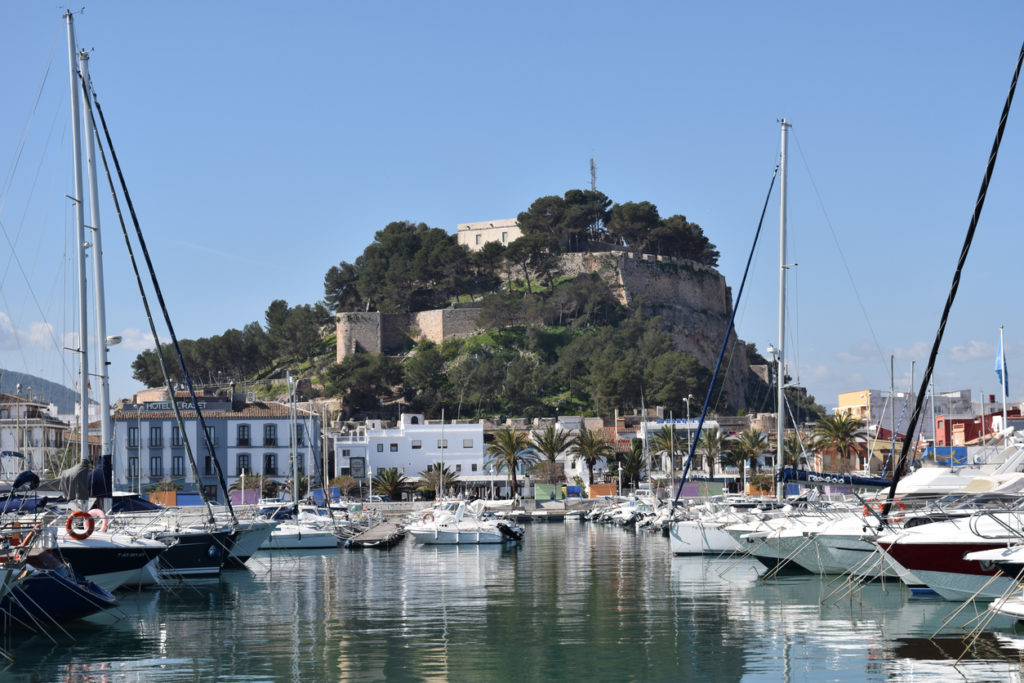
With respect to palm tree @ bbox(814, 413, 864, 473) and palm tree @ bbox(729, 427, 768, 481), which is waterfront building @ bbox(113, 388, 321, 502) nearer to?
palm tree @ bbox(729, 427, 768, 481)

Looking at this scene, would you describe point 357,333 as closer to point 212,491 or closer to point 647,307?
point 647,307

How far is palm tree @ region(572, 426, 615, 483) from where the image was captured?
63.7 m

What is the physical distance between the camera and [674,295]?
10475cm

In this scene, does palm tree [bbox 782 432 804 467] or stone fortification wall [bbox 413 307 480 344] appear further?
stone fortification wall [bbox 413 307 480 344]

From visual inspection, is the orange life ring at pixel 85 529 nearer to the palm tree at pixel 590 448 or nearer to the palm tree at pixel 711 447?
the palm tree at pixel 711 447

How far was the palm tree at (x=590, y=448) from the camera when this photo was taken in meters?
63.7

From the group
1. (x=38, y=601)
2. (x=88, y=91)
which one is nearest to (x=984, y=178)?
(x=38, y=601)

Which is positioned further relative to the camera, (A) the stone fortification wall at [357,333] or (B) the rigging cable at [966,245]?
(A) the stone fortification wall at [357,333]

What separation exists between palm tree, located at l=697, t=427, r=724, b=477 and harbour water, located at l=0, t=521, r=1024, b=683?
109 ft

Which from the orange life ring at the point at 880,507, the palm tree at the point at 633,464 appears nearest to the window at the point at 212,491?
the palm tree at the point at 633,464

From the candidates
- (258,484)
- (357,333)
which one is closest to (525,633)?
(258,484)

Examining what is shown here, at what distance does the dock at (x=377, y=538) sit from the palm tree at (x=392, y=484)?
1973 centimetres

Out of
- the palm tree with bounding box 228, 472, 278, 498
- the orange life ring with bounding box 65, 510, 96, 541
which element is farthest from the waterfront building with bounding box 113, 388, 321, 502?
the orange life ring with bounding box 65, 510, 96, 541

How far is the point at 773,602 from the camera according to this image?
20609mm
